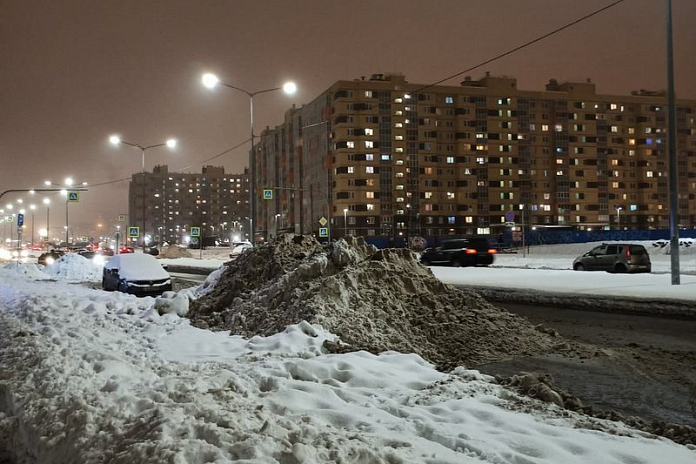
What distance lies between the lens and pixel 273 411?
4934 mm

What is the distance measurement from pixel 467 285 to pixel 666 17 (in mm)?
11049

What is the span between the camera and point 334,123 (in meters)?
97.4

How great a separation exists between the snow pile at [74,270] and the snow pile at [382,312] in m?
21.3

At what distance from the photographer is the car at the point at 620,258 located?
25.2 metres

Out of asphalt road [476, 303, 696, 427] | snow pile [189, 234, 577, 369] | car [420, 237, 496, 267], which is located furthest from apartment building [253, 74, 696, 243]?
asphalt road [476, 303, 696, 427]

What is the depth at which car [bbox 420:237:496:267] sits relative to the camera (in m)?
32.2

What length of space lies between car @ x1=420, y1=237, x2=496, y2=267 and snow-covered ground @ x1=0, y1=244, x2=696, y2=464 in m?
25.0

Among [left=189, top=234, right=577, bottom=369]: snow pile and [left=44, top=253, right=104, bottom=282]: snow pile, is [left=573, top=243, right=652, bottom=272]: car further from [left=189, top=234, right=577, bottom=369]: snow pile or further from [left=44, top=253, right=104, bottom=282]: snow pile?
[left=44, top=253, right=104, bottom=282]: snow pile

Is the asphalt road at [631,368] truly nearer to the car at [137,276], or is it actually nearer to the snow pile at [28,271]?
the car at [137,276]

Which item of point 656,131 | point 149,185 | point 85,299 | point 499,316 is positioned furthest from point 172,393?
point 149,185

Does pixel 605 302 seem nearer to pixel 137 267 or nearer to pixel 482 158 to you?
pixel 137 267

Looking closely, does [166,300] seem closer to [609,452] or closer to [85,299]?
[85,299]

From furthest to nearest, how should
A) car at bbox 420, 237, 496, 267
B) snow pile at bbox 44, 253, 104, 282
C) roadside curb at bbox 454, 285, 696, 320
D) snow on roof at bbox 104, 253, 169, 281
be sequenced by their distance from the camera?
1. car at bbox 420, 237, 496, 267
2. snow pile at bbox 44, 253, 104, 282
3. snow on roof at bbox 104, 253, 169, 281
4. roadside curb at bbox 454, 285, 696, 320

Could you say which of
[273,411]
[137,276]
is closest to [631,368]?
[273,411]
